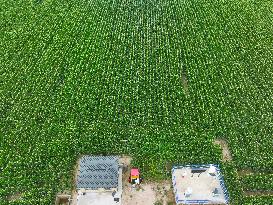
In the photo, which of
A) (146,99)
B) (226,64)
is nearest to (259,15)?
(226,64)

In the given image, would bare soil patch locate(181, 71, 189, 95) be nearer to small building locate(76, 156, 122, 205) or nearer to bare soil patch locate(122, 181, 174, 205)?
bare soil patch locate(122, 181, 174, 205)

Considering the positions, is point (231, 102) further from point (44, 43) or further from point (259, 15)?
point (44, 43)

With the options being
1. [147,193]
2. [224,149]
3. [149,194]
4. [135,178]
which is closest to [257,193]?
[224,149]

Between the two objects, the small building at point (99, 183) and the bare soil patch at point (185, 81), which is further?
the bare soil patch at point (185, 81)

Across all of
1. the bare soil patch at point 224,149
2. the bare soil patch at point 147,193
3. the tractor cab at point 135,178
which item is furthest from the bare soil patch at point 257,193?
the tractor cab at point 135,178

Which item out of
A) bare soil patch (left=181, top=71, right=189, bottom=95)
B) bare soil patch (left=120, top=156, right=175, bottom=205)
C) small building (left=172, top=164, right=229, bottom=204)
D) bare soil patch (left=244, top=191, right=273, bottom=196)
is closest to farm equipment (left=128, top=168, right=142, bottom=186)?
bare soil patch (left=120, top=156, right=175, bottom=205)

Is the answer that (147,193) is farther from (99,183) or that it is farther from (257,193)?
(257,193)

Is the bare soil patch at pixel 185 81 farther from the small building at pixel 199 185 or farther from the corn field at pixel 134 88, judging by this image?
the small building at pixel 199 185
